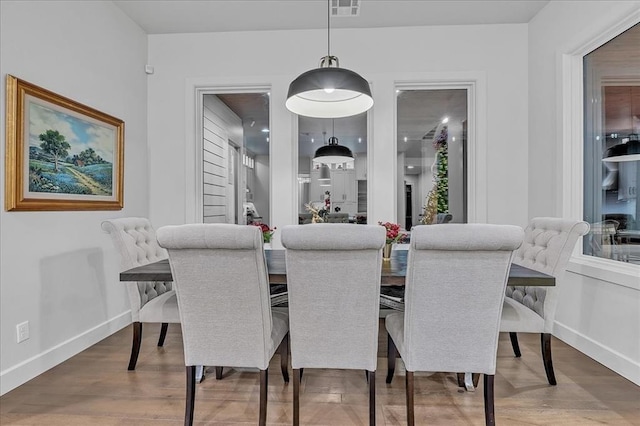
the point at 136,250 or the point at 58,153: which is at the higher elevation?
the point at 58,153

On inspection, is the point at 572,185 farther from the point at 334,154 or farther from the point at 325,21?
the point at 325,21

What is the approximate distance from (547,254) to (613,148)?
40.9 inches

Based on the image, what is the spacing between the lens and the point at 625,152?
2.48 m

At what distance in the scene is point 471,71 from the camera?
357cm

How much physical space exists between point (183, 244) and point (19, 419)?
1402 millimetres

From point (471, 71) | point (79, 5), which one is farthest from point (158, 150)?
point (471, 71)

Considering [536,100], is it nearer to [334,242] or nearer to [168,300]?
[334,242]

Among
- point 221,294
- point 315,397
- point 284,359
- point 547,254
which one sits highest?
point 547,254

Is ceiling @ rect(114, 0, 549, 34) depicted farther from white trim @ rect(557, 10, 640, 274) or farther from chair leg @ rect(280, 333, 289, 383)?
chair leg @ rect(280, 333, 289, 383)

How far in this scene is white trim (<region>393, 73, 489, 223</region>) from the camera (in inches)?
141

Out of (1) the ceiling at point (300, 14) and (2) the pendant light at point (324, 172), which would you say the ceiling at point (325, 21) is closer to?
(1) the ceiling at point (300, 14)

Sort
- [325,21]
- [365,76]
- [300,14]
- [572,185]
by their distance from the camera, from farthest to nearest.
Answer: [365,76], [325,21], [300,14], [572,185]

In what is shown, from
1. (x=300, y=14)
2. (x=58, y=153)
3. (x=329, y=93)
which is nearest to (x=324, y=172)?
(x=329, y=93)

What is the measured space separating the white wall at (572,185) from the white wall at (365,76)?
0.65 feet
